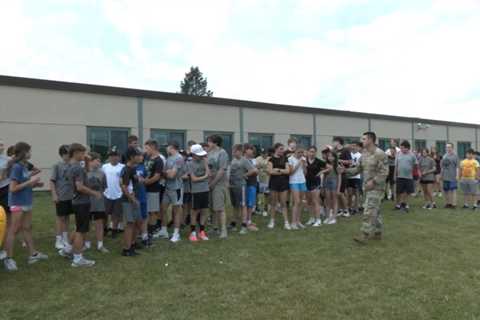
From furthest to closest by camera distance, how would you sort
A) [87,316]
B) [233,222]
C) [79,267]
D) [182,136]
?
[182,136]
[233,222]
[79,267]
[87,316]

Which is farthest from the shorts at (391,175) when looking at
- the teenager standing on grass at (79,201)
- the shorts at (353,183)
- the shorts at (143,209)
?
the teenager standing on grass at (79,201)

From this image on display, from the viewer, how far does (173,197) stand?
7.14 meters

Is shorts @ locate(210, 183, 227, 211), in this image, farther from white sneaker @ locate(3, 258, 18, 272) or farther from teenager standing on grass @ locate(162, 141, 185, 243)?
white sneaker @ locate(3, 258, 18, 272)

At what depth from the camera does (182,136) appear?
20.0 m

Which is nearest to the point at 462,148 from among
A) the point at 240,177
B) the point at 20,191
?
the point at 240,177

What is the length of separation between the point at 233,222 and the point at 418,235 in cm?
370

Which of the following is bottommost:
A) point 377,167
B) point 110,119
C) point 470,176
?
point 470,176

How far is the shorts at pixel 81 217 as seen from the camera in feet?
17.6

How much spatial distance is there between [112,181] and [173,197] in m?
1.10

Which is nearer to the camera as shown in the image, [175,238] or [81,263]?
[81,263]

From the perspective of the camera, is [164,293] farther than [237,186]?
No

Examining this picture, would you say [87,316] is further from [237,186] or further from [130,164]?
[237,186]

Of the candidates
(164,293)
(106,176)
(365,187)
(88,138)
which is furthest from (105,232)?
(88,138)

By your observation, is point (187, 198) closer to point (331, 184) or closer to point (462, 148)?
point (331, 184)
